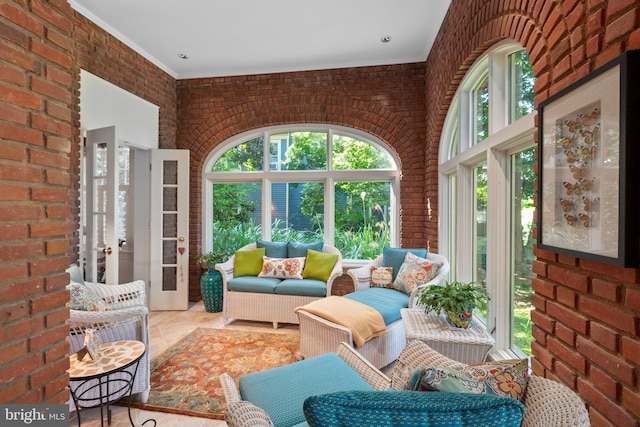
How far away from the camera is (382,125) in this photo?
14.7ft

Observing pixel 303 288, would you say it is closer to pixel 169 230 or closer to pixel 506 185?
pixel 169 230

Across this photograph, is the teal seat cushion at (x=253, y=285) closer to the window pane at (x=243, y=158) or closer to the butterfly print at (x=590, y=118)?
the window pane at (x=243, y=158)

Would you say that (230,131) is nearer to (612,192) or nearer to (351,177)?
(351,177)

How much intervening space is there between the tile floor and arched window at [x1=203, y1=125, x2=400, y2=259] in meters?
1.18

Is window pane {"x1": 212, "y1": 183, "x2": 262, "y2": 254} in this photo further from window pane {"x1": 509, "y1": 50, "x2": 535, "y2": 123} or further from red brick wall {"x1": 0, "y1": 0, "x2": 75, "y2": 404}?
red brick wall {"x1": 0, "y1": 0, "x2": 75, "y2": 404}

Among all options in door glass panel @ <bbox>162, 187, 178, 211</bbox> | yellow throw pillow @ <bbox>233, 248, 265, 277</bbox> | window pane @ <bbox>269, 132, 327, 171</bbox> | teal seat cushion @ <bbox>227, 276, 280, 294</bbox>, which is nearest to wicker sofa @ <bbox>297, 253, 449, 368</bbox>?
teal seat cushion @ <bbox>227, 276, 280, 294</bbox>

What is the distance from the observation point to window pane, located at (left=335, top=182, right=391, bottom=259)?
475cm

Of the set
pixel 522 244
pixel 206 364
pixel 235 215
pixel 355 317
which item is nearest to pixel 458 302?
pixel 522 244

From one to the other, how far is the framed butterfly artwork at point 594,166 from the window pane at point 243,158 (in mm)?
4047

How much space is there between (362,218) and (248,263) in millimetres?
1752

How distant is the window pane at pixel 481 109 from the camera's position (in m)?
2.68

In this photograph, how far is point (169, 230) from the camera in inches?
177

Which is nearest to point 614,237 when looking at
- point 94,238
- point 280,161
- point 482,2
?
point 482,2

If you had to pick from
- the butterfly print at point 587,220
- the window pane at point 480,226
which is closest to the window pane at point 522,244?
the window pane at point 480,226
